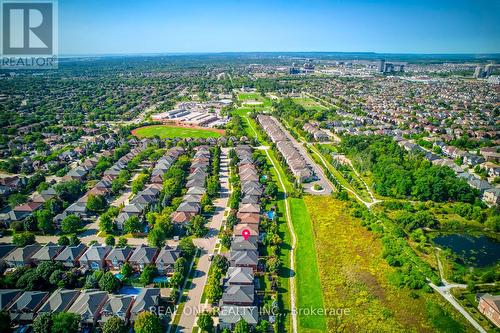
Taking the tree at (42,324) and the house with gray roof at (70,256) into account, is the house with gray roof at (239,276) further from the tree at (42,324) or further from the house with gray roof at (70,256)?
the house with gray roof at (70,256)

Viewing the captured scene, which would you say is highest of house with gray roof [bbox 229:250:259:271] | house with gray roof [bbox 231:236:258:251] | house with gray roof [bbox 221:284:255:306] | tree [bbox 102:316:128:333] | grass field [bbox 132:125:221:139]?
grass field [bbox 132:125:221:139]

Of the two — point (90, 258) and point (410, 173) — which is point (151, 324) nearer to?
point (90, 258)

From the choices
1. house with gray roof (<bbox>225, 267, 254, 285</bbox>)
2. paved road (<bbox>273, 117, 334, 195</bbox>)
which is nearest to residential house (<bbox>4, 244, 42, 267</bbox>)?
house with gray roof (<bbox>225, 267, 254, 285</bbox>)

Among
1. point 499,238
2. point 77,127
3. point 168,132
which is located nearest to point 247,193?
point 499,238

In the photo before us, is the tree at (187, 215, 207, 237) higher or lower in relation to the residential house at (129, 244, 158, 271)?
higher

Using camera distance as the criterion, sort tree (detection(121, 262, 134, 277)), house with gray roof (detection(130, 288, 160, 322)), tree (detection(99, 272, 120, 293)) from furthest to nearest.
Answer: tree (detection(121, 262, 134, 277)) < tree (detection(99, 272, 120, 293)) < house with gray roof (detection(130, 288, 160, 322))

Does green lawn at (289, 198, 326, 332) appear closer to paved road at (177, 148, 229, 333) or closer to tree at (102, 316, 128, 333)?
paved road at (177, 148, 229, 333)

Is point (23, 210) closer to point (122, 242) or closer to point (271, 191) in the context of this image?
point (122, 242)

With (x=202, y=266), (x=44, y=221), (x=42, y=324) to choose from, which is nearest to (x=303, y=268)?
(x=202, y=266)
